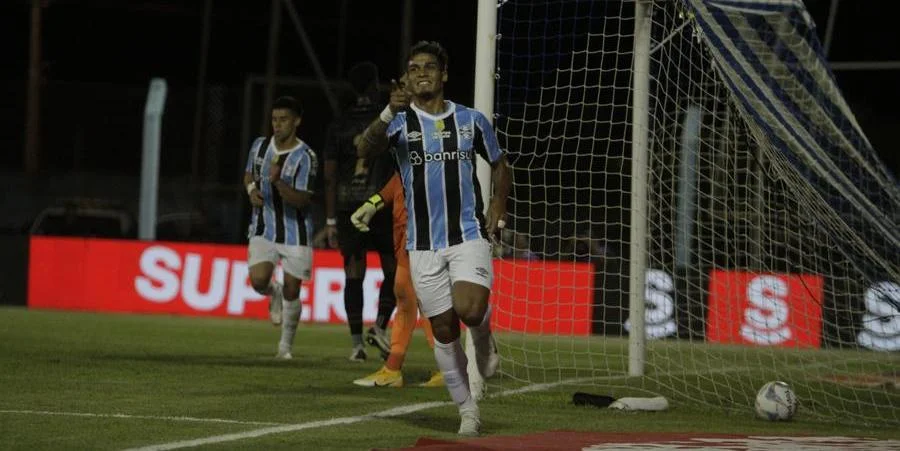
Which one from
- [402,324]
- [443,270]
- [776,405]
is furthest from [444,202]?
[402,324]

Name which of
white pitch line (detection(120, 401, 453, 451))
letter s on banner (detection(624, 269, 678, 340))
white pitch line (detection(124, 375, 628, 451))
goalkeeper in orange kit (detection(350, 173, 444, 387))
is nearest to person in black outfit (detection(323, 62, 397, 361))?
goalkeeper in orange kit (detection(350, 173, 444, 387))

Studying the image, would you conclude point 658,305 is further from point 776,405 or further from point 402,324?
point 776,405

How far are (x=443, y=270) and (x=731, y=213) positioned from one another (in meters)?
7.81

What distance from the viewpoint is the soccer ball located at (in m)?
9.30

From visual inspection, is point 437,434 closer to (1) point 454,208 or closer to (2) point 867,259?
(1) point 454,208

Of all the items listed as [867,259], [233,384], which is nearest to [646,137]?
[867,259]

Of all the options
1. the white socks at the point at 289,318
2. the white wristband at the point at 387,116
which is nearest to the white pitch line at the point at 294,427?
the white wristband at the point at 387,116

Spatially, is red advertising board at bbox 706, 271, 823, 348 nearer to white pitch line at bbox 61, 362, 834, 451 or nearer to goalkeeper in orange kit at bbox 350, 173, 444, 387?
white pitch line at bbox 61, 362, 834, 451

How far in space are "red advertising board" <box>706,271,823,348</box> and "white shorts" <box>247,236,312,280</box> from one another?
3857 mm

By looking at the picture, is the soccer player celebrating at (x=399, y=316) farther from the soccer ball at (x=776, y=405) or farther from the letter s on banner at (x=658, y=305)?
the letter s on banner at (x=658, y=305)

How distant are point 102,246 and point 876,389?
1176cm

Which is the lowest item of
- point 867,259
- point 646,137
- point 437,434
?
point 437,434

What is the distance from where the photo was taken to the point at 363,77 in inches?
496

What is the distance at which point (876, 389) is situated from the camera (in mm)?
12008
